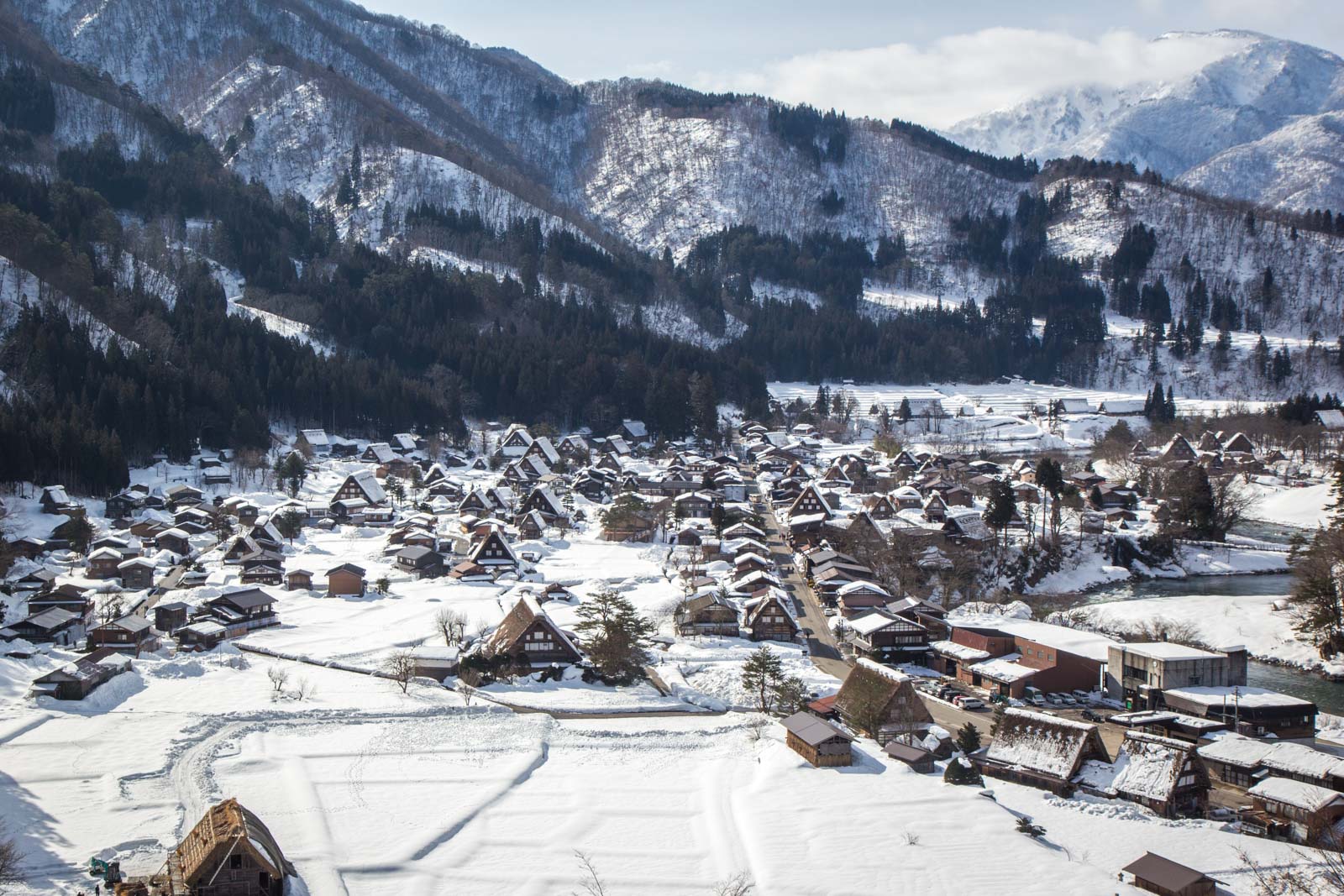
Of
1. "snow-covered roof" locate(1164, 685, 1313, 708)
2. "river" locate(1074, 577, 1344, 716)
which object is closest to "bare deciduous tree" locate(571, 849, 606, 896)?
"snow-covered roof" locate(1164, 685, 1313, 708)

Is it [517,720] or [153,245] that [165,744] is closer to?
[517,720]

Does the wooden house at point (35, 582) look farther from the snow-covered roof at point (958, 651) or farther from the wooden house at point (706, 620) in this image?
the snow-covered roof at point (958, 651)

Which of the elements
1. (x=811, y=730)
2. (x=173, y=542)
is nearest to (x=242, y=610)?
(x=173, y=542)

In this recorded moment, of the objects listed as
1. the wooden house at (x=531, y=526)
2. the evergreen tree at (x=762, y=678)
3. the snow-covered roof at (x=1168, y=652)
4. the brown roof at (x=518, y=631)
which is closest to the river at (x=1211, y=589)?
the snow-covered roof at (x=1168, y=652)

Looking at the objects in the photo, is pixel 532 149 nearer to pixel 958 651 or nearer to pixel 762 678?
pixel 958 651

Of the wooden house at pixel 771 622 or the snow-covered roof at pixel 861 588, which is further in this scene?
the snow-covered roof at pixel 861 588

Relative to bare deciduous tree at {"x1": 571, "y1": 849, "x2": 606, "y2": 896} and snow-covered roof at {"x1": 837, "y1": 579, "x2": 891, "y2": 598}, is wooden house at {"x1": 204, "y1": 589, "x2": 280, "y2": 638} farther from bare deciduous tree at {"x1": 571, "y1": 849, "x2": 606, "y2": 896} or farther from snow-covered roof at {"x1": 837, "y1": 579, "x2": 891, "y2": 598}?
snow-covered roof at {"x1": 837, "y1": 579, "x2": 891, "y2": 598}
